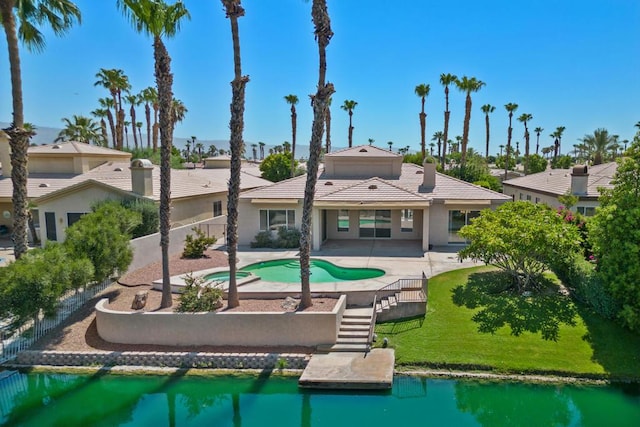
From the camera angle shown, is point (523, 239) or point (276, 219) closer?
point (523, 239)

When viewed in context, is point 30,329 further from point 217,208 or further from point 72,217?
point 217,208

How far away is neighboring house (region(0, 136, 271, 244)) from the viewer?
26422 mm

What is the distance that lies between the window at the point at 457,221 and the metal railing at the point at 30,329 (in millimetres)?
19891

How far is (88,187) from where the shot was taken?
26.6 m

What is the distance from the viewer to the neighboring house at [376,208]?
83.9ft

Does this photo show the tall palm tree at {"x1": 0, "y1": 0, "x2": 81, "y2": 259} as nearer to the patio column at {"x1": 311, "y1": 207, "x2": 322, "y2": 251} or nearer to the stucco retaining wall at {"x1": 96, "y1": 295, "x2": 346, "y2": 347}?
the stucco retaining wall at {"x1": 96, "y1": 295, "x2": 346, "y2": 347}

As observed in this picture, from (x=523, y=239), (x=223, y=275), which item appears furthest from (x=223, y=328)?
(x=523, y=239)

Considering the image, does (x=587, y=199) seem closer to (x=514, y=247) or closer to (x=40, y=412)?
(x=514, y=247)

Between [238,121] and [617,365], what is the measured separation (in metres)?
14.2

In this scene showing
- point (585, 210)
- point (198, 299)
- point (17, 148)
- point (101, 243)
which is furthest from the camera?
point (585, 210)

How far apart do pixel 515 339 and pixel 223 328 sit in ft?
32.2

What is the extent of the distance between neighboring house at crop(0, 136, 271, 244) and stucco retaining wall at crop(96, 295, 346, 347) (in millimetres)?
11299

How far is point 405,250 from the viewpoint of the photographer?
83.3 ft

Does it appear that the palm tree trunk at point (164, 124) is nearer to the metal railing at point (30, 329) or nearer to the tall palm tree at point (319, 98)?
the metal railing at point (30, 329)
